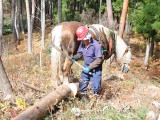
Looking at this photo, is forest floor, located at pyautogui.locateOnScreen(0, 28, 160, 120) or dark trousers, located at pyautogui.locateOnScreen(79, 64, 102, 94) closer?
forest floor, located at pyautogui.locateOnScreen(0, 28, 160, 120)

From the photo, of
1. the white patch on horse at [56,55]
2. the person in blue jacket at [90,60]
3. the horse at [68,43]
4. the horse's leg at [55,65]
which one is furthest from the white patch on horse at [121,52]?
the person in blue jacket at [90,60]

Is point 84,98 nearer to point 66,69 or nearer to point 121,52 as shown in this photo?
point 66,69

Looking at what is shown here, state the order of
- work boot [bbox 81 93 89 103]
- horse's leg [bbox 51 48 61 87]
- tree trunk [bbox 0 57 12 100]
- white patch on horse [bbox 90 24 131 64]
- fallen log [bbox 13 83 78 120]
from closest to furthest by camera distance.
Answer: fallen log [bbox 13 83 78 120], work boot [bbox 81 93 89 103], tree trunk [bbox 0 57 12 100], horse's leg [bbox 51 48 61 87], white patch on horse [bbox 90 24 131 64]

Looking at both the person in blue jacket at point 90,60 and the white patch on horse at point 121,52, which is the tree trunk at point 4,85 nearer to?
the person in blue jacket at point 90,60

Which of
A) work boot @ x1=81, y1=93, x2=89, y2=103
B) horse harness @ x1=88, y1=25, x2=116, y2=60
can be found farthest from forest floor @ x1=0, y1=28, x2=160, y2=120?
horse harness @ x1=88, y1=25, x2=116, y2=60

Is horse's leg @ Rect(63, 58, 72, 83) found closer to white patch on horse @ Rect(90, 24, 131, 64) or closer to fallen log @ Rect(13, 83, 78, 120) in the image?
fallen log @ Rect(13, 83, 78, 120)

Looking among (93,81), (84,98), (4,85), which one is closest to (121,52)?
(93,81)

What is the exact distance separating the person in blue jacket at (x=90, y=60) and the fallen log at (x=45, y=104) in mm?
300

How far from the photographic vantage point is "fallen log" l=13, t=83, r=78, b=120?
195 inches

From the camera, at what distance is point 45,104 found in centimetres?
548

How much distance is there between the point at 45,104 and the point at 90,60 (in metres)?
1.55

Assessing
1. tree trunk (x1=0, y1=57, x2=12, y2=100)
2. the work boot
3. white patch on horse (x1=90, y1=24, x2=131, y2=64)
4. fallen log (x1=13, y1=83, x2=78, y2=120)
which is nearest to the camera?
fallen log (x1=13, y1=83, x2=78, y2=120)

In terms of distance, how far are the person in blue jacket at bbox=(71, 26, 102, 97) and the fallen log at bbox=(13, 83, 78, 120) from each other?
0.98 feet

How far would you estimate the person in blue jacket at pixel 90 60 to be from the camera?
606 centimetres
